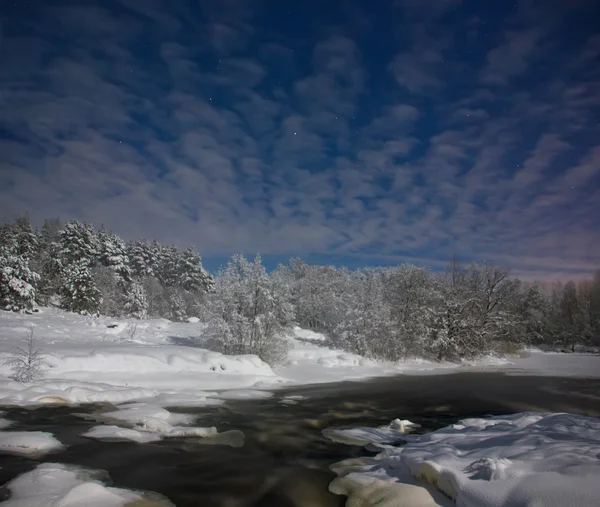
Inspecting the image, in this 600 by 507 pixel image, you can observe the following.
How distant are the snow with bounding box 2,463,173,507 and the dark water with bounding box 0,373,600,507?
35cm

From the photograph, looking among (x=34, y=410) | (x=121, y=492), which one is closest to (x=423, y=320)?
(x=34, y=410)

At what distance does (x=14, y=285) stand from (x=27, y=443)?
3600cm

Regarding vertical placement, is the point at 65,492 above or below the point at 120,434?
above

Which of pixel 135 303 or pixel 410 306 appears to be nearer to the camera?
pixel 410 306

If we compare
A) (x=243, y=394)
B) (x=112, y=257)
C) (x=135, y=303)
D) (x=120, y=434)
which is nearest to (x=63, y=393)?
(x=120, y=434)

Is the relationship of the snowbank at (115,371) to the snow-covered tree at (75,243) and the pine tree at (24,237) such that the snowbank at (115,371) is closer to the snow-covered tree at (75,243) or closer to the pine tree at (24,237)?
the pine tree at (24,237)

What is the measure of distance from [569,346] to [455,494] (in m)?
74.7

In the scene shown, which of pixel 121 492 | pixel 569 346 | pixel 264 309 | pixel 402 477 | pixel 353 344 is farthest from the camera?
pixel 569 346

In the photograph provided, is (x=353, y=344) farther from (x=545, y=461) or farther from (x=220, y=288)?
(x=545, y=461)

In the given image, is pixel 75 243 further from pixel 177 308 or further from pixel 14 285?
pixel 14 285

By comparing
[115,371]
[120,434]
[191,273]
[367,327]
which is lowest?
[120,434]

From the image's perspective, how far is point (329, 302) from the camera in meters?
57.6

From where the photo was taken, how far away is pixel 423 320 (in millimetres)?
49875

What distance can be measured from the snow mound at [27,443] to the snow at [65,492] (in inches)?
71.7
